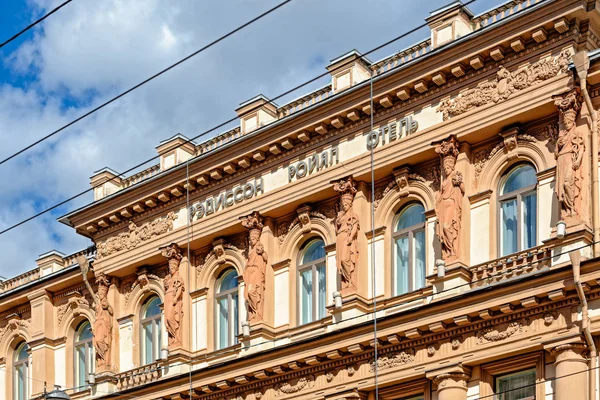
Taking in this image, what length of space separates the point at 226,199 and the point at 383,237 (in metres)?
5.69

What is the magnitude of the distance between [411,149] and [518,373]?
21.4ft

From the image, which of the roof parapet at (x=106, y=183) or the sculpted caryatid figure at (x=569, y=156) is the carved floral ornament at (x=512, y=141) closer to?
the sculpted caryatid figure at (x=569, y=156)

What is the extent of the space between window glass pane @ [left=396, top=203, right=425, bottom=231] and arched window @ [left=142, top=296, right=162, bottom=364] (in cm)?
939

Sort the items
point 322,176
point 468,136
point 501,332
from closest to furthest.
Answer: point 501,332 < point 468,136 < point 322,176

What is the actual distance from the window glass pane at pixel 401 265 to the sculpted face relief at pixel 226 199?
187 inches

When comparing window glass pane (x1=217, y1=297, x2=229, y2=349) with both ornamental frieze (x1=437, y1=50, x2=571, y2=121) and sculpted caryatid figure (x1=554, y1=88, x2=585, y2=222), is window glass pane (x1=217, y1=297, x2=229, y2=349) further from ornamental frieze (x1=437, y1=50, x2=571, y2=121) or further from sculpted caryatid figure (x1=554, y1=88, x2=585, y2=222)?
sculpted caryatid figure (x1=554, y1=88, x2=585, y2=222)

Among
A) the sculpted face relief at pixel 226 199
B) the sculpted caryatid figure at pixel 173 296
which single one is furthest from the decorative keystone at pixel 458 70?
the sculpted caryatid figure at pixel 173 296

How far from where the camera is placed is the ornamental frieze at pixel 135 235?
44.4 meters

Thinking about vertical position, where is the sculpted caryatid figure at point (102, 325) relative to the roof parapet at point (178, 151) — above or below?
below

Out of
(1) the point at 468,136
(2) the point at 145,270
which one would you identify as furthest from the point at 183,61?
(2) the point at 145,270

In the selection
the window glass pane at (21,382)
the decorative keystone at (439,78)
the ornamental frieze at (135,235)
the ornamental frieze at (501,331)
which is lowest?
the ornamental frieze at (501,331)

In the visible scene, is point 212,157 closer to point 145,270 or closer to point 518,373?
point 145,270

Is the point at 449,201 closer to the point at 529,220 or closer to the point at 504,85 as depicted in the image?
the point at 529,220

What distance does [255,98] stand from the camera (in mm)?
42625
